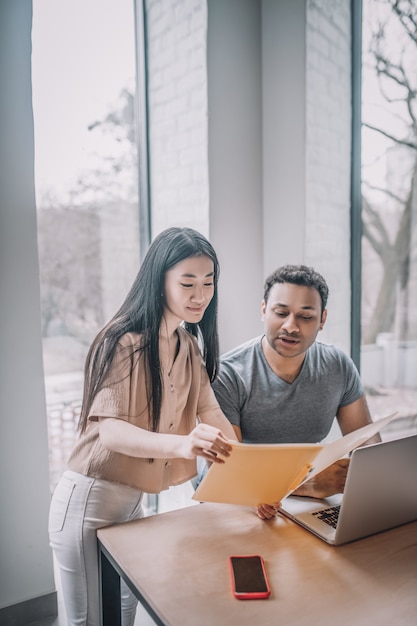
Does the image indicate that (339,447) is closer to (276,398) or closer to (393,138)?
(276,398)

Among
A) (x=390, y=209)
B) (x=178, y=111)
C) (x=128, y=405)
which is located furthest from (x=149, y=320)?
(x=390, y=209)

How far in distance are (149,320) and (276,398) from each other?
1.90 feet

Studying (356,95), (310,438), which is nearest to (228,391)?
(310,438)

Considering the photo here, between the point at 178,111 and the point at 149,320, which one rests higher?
the point at 178,111

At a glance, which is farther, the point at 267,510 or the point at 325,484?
the point at 325,484

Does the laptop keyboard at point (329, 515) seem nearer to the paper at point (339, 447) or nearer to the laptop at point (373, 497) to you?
the laptop at point (373, 497)

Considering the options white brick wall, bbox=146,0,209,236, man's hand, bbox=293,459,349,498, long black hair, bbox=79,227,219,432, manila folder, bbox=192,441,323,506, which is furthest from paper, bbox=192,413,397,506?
white brick wall, bbox=146,0,209,236

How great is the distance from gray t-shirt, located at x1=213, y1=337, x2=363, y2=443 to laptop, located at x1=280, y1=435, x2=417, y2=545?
44 cm

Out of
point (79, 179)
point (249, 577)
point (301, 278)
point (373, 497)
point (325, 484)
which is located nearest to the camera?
point (249, 577)

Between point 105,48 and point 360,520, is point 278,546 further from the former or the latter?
point 105,48

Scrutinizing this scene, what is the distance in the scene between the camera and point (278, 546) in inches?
41.9

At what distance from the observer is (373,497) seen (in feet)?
3.45

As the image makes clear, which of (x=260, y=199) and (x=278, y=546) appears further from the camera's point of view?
(x=260, y=199)

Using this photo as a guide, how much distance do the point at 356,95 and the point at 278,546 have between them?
6.41ft
